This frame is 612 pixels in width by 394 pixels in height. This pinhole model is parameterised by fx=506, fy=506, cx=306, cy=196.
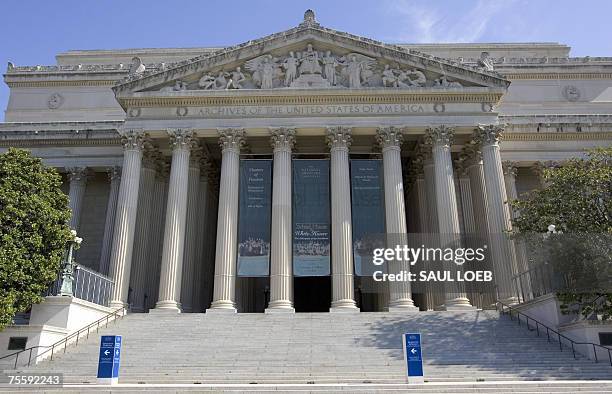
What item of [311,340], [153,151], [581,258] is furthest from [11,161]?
[581,258]

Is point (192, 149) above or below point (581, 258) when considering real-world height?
above

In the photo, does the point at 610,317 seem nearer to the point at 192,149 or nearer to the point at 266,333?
the point at 266,333

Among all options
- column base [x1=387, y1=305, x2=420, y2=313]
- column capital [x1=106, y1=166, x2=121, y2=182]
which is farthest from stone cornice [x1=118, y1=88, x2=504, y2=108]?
column base [x1=387, y1=305, x2=420, y2=313]

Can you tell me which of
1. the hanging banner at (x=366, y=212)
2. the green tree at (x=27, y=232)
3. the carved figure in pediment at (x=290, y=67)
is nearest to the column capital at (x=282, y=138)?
the carved figure in pediment at (x=290, y=67)

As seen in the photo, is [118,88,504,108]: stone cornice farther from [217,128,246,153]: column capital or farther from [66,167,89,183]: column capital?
[66,167,89,183]: column capital

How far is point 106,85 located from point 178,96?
18974 mm

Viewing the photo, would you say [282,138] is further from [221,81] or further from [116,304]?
[116,304]

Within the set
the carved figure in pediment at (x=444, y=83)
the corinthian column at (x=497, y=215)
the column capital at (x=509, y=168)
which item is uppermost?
the carved figure in pediment at (x=444, y=83)

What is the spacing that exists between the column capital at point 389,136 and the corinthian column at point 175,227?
35.3ft

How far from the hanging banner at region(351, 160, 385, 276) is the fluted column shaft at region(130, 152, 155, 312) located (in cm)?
1241

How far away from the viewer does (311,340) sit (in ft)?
67.2

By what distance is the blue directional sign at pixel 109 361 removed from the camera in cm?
1504

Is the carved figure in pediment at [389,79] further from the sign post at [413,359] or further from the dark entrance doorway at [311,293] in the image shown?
the sign post at [413,359]

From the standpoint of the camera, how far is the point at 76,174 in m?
34.3
